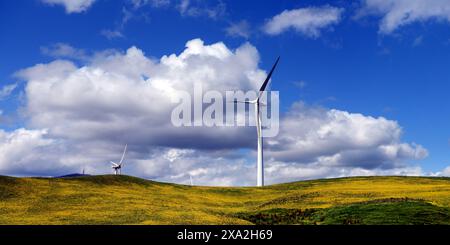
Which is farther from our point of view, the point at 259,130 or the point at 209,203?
the point at 259,130

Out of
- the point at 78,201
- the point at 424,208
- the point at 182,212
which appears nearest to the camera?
the point at 424,208

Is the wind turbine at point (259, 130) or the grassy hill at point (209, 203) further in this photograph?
the wind turbine at point (259, 130)

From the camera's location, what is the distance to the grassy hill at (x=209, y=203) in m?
49.2

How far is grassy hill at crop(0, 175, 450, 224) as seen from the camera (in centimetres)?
4916

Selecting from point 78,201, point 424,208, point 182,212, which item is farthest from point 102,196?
point 424,208

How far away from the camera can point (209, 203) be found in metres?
75.1

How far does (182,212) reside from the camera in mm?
54219

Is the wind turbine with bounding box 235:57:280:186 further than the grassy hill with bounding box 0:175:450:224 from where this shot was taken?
Yes
